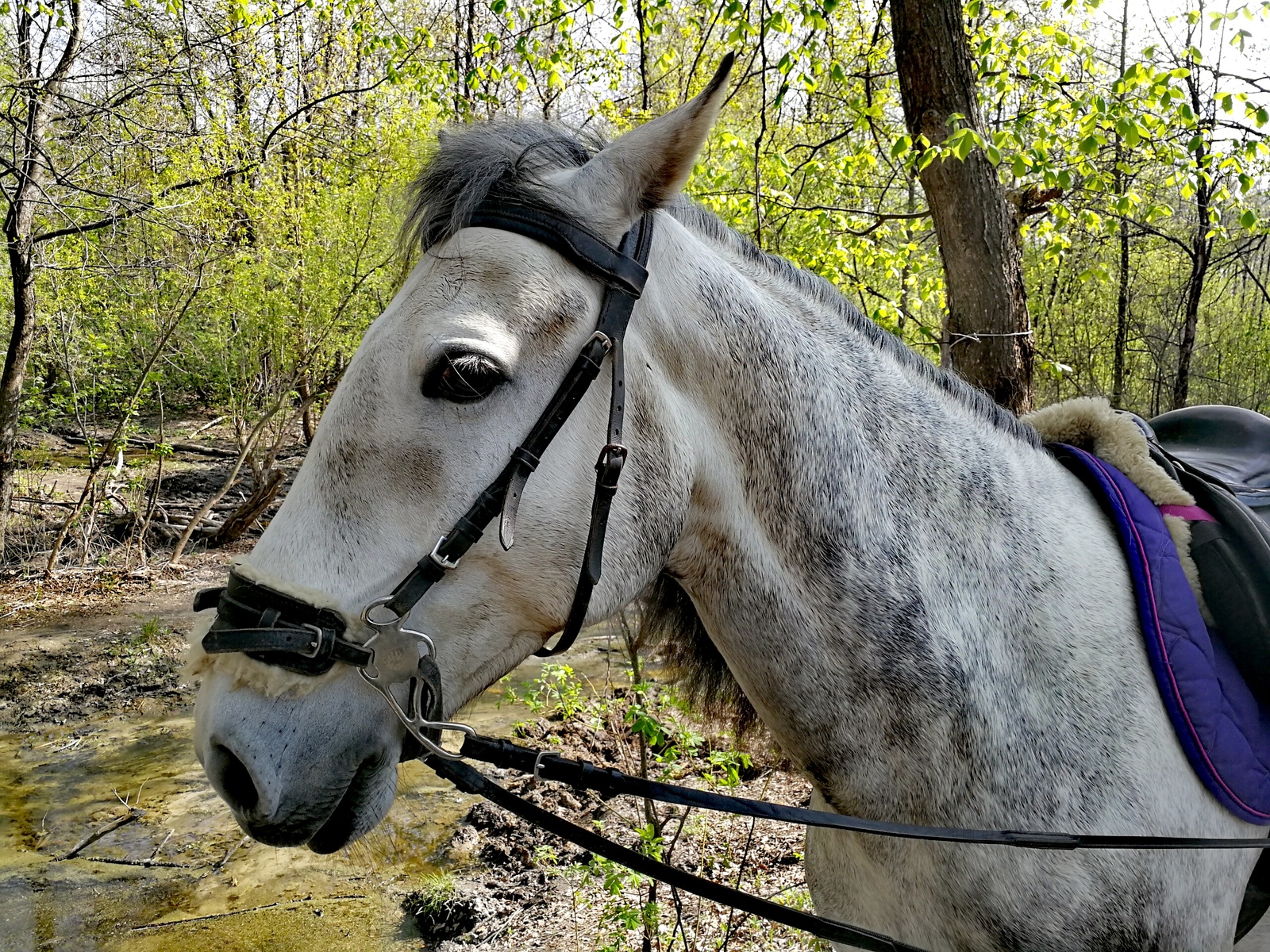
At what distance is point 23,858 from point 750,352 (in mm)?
6846

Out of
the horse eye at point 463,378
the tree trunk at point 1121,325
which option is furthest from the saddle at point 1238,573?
the tree trunk at point 1121,325

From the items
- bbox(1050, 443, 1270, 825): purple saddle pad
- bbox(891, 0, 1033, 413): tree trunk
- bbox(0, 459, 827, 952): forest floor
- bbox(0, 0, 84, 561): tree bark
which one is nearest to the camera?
bbox(1050, 443, 1270, 825): purple saddle pad

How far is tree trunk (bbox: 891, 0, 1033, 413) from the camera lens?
404 centimetres

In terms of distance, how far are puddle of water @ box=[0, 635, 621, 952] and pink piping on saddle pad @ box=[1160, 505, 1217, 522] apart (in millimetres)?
3558

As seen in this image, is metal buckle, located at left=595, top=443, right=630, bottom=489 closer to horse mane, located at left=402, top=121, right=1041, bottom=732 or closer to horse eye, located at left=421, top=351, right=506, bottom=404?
horse eye, located at left=421, top=351, right=506, bottom=404

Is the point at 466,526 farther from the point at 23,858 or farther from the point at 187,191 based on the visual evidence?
the point at 187,191

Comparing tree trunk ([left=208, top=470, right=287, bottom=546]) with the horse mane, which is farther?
tree trunk ([left=208, top=470, right=287, bottom=546])

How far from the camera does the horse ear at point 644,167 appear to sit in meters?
1.54

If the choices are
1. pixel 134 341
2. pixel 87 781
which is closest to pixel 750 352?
pixel 87 781

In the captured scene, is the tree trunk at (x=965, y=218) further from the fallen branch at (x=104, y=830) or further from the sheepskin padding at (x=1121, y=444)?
the fallen branch at (x=104, y=830)

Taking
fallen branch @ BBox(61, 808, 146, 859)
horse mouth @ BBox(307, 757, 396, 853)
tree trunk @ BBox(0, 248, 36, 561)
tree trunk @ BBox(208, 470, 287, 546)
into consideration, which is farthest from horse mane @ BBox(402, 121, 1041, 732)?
tree trunk @ BBox(208, 470, 287, 546)

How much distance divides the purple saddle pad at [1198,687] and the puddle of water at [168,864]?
3541 millimetres

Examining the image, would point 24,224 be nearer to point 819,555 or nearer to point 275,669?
point 275,669

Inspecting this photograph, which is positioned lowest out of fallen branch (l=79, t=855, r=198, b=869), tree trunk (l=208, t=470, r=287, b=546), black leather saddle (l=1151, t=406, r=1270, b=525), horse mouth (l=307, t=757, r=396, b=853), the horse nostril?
fallen branch (l=79, t=855, r=198, b=869)
